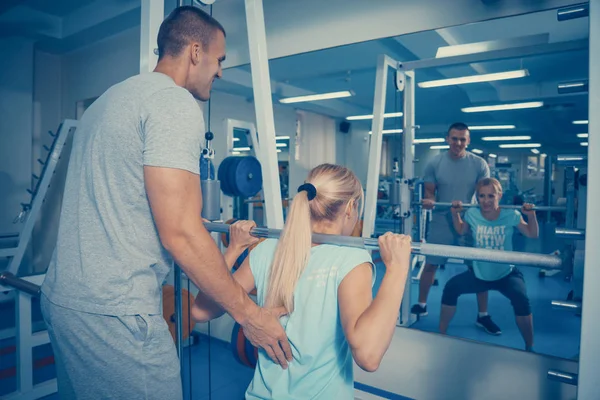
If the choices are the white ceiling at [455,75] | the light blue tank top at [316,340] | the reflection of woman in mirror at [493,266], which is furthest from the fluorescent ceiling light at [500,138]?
the light blue tank top at [316,340]

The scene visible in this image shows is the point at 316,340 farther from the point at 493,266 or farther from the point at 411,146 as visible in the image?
the point at 411,146

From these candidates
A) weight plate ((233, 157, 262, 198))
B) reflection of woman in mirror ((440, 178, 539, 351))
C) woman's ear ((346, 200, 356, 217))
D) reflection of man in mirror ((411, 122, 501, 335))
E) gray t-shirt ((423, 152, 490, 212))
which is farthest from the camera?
gray t-shirt ((423, 152, 490, 212))

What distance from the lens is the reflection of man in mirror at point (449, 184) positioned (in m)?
3.30

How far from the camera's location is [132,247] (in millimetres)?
935

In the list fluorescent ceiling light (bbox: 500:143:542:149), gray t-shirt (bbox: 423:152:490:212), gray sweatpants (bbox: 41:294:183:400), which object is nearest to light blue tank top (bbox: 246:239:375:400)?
gray sweatpants (bbox: 41:294:183:400)

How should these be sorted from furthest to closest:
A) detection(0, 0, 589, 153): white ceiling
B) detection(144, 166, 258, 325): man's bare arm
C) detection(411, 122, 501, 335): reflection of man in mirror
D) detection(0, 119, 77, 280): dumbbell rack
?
detection(0, 0, 589, 153): white ceiling → detection(411, 122, 501, 335): reflection of man in mirror → detection(0, 119, 77, 280): dumbbell rack → detection(144, 166, 258, 325): man's bare arm

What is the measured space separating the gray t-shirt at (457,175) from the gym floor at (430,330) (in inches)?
40.0

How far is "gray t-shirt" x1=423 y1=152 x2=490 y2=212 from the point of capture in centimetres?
340

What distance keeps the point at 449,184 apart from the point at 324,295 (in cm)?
282

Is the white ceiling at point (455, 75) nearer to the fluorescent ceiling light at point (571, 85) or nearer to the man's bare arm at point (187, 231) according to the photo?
the fluorescent ceiling light at point (571, 85)

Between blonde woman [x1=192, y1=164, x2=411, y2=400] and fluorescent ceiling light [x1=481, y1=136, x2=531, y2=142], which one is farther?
fluorescent ceiling light [x1=481, y1=136, x2=531, y2=142]

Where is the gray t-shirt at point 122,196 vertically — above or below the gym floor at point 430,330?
above

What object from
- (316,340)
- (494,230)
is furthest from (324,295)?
(494,230)

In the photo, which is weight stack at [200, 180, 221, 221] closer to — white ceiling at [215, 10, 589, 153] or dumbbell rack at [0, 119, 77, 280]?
white ceiling at [215, 10, 589, 153]
